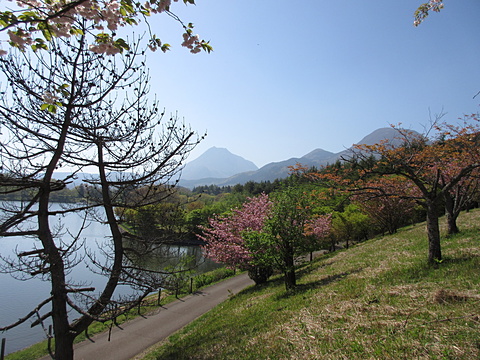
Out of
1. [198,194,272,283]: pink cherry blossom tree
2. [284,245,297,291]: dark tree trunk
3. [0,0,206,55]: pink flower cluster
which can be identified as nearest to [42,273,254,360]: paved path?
[198,194,272,283]: pink cherry blossom tree

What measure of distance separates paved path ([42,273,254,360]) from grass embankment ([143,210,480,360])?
1734 millimetres

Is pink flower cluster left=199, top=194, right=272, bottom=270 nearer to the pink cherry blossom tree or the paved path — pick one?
the pink cherry blossom tree

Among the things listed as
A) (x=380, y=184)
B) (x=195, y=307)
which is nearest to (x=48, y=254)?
(x=195, y=307)

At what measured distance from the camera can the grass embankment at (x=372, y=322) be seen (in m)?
4.27

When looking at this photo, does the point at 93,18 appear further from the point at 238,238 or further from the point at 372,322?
the point at 238,238

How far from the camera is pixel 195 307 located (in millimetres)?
15758

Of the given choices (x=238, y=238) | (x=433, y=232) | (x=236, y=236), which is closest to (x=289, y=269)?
(x=433, y=232)

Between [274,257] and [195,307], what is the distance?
6.71 meters

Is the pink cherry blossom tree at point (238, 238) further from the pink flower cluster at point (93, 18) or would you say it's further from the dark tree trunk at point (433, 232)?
the pink flower cluster at point (93, 18)

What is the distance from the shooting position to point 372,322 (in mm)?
5375

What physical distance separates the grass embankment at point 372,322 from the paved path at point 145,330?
1.73 meters

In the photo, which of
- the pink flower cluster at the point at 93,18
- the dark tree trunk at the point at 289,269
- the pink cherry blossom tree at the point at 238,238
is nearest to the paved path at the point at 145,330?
the pink cherry blossom tree at the point at 238,238

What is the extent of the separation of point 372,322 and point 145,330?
34.8 ft

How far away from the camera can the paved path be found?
10383 mm
